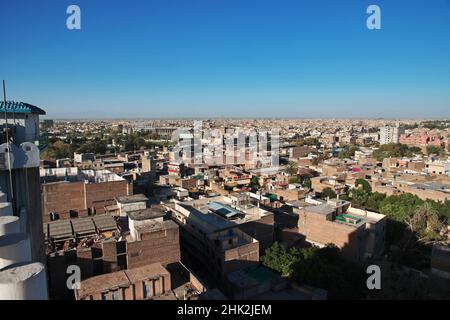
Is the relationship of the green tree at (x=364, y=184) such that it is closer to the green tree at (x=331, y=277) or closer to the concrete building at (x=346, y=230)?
the concrete building at (x=346, y=230)

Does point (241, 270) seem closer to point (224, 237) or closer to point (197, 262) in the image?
point (224, 237)

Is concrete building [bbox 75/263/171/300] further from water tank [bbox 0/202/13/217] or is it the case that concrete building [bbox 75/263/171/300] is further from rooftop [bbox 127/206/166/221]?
water tank [bbox 0/202/13/217]

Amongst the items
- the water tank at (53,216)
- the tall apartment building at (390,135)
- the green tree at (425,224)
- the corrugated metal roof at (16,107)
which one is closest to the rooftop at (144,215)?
the corrugated metal roof at (16,107)

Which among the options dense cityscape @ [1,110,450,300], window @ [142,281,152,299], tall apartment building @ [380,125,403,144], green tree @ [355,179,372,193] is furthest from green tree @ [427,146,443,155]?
window @ [142,281,152,299]

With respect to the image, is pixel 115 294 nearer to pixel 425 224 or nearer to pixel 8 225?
pixel 8 225

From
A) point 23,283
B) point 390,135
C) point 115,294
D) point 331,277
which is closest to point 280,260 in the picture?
point 331,277
